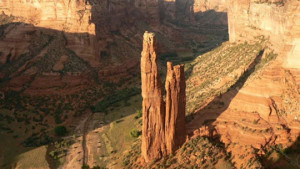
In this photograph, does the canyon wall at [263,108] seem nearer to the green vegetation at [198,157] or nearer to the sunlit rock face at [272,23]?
the sunlit rock face at [272,23]

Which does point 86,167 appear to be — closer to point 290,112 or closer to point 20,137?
point 20,137

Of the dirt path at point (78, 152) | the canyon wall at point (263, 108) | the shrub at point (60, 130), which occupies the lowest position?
the dirt path at point (78, 152)

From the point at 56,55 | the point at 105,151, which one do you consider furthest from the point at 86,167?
the point at 56,55

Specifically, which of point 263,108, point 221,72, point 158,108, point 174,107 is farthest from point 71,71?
point 263,108

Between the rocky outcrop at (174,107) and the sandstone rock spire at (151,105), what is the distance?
2.50 ft

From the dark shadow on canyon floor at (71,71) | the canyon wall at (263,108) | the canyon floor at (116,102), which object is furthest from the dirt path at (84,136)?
the canyon wall at (263,108)

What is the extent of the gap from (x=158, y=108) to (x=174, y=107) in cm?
221

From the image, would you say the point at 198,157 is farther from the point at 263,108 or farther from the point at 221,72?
the point at 221,72

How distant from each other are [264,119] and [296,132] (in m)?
4.14

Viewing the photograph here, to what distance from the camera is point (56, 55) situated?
82438 millimetres

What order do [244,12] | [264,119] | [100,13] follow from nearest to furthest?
[264,119], [244,12], [100,13]

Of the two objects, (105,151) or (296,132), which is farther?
(105,151)

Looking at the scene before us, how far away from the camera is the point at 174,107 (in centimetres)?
4331

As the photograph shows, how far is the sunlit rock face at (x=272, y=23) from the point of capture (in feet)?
153
